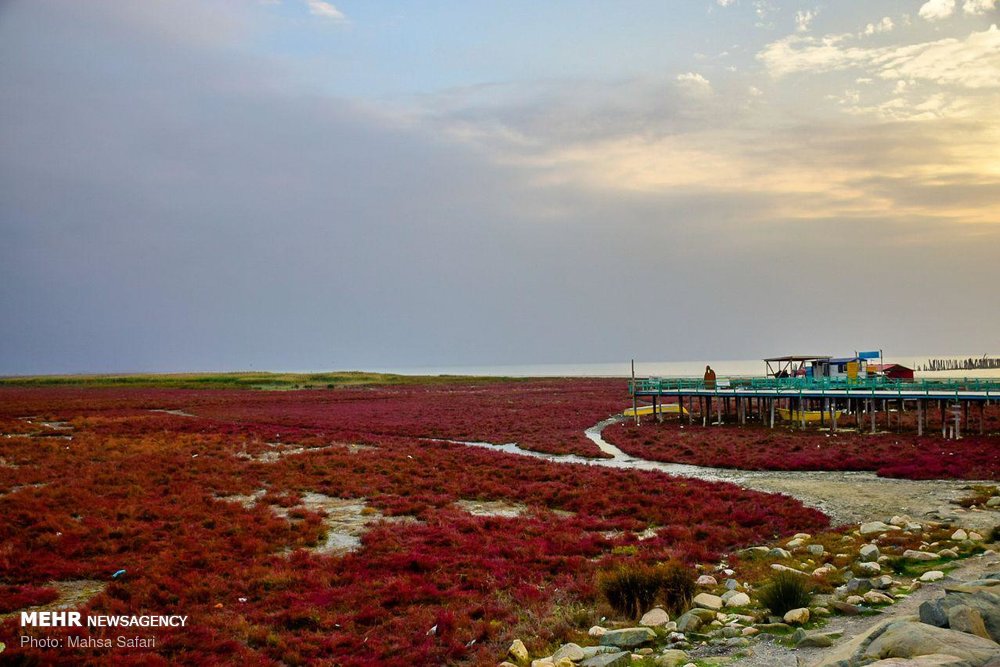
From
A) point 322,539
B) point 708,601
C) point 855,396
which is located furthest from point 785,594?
point 855,396

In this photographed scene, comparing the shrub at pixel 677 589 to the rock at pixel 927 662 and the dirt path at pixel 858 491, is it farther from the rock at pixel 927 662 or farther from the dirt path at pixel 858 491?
the dirt path at pixel 858 491

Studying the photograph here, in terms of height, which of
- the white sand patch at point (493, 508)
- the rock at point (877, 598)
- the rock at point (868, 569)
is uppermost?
the rock at point (877, 598)

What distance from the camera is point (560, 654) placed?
11016 mm

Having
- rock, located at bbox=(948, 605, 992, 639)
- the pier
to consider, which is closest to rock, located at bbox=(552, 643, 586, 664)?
rock, located at bbox=(948, 605, 992, 639)

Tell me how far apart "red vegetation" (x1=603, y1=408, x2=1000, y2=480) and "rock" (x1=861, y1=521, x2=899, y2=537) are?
36.8 feet

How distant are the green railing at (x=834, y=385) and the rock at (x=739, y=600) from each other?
32.2 metres

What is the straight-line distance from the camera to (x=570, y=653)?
36.1 ft

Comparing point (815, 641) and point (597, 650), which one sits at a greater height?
point (815, 641)

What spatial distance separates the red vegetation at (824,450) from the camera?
95.4 ft

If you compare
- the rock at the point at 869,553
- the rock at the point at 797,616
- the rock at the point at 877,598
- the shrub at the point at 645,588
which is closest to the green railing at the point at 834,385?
the rock at the point at 869,553

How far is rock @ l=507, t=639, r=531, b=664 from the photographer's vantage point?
11.2m

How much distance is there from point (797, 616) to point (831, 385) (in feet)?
123

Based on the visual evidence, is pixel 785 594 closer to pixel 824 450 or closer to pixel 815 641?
pixel 815 641

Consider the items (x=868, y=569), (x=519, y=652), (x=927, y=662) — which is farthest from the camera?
(x=868, y=569)
